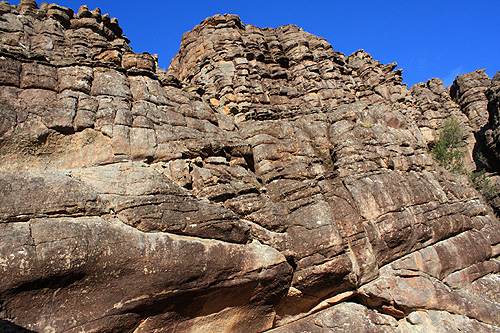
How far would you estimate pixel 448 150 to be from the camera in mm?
32281

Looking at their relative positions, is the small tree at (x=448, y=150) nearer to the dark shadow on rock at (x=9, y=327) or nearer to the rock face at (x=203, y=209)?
the rock face at (x=203, y=209)

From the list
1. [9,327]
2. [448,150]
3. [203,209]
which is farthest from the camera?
[448,150]

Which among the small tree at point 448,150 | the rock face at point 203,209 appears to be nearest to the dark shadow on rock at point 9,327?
the rock face at point 203,209

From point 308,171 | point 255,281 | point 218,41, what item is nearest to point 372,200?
point 308,171

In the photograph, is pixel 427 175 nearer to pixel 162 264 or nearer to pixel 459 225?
pixel 459 225

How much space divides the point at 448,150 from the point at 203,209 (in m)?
32.7

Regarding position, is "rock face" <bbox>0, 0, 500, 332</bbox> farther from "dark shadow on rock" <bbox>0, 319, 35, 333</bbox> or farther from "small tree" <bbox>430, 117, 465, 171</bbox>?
"small tree" <bbox>430, 117, 465, 171</bbox>

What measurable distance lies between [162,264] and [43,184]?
3992mm

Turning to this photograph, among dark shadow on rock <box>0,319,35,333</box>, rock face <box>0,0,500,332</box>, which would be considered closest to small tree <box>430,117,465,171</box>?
rock face <box>0,0,500,332</box>

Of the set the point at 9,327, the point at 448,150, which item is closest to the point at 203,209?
the point at 9,327

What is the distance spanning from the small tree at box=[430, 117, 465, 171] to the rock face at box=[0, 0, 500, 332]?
12040 millimetres

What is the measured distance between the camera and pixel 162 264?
8125mm

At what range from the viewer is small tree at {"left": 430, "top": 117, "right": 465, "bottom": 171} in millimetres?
28242

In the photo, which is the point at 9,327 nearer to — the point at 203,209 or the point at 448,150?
the point at 203,209
